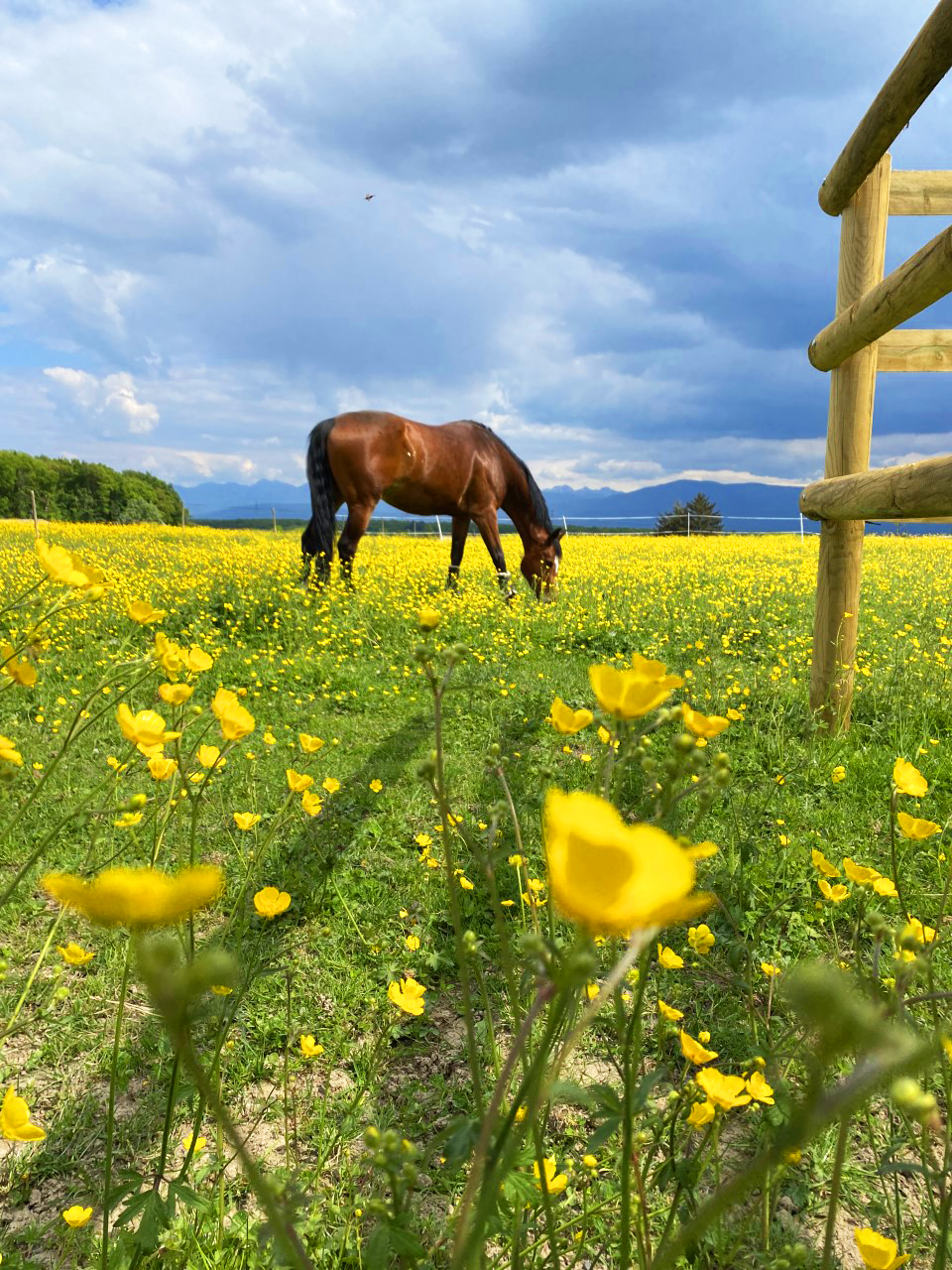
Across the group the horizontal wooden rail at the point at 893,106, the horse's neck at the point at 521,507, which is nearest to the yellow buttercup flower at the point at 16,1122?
the horizontal wooden rail at the point at 893,106

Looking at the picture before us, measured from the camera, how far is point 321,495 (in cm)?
767

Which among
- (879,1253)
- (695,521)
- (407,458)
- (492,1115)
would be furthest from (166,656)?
(695,521)

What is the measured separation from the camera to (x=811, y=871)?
2492 millimetres

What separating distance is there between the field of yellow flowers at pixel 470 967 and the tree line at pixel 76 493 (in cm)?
4548

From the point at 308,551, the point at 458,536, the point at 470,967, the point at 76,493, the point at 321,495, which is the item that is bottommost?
the point at 470,967

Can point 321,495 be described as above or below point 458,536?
above

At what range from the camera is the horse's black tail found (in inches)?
303

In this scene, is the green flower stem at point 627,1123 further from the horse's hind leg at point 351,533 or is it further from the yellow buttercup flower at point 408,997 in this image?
the horse's hind leg at point 351,533

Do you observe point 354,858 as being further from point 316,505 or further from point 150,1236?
point 316,505

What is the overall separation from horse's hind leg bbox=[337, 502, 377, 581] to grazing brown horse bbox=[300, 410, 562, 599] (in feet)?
0.04

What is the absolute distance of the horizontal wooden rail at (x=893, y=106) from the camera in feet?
7.07

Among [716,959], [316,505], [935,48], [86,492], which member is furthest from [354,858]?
[86,492]

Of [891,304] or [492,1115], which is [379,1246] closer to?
[492,1115]

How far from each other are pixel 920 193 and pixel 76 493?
5612cm
